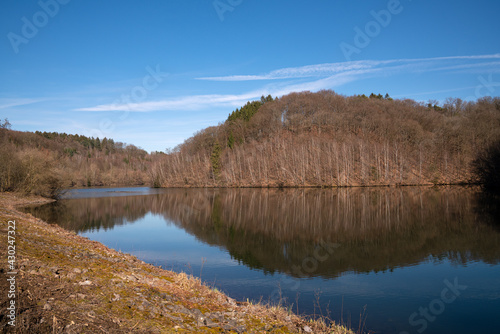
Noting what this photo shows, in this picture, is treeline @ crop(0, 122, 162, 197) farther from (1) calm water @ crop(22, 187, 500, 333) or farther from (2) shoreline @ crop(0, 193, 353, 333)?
(2) shoreline @ crop(0, 193, 353, 333)

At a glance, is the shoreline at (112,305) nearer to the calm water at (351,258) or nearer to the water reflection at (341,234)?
the calm water at (351,258)

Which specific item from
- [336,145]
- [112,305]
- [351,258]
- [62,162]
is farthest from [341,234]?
[336,145]

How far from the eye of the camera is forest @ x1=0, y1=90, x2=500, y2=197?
2182 inches

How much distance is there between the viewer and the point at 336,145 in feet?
257

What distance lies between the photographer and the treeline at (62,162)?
4000 cm

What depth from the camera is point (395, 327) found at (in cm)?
877

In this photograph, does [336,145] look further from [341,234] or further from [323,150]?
[341,234]

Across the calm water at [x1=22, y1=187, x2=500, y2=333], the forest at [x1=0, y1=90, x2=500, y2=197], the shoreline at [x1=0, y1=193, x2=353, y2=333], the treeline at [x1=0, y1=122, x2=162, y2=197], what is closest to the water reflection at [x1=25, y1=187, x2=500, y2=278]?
the calm water at [x1=22, y1=187, x2=500, y2=333]

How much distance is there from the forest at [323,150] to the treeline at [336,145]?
Answer: 269 millimetres

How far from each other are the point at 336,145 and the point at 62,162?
193ft

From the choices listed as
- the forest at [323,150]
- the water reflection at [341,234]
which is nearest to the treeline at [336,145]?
the forest at [323,150]

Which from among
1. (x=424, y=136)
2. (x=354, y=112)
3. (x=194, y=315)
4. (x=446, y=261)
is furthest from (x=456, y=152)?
(x=194, y=315)

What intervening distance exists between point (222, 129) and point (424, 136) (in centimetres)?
6087

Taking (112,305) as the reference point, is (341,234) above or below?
below
